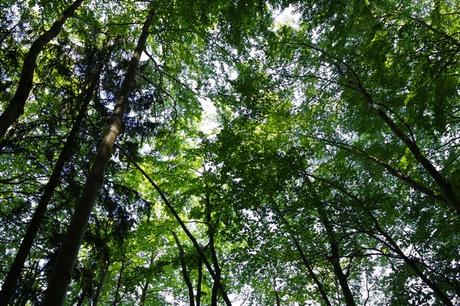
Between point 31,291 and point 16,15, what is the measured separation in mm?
4903

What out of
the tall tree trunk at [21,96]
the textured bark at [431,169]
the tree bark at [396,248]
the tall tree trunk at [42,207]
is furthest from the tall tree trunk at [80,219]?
the tree bark at [396,248]

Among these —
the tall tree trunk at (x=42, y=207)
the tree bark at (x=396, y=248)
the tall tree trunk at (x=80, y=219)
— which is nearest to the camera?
the tall tree trunk at (x=80, y=219)

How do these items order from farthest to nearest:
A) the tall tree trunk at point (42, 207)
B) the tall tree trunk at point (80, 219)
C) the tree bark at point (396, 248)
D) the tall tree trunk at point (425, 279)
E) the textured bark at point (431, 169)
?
the tree bark at point (396, 248), the tall tree trunk at point (425, 279), the textured bark at point (431, 169), the tall tree trunk at point (42, 207), the tall tree trunk at point (80, 219)

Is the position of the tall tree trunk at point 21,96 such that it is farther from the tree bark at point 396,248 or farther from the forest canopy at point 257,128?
the tree bark at point 396,248

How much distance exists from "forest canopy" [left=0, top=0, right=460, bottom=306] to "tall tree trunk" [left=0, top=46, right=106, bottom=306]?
0.10ft

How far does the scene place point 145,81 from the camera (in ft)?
27.0

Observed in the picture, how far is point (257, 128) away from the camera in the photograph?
11.1 metres

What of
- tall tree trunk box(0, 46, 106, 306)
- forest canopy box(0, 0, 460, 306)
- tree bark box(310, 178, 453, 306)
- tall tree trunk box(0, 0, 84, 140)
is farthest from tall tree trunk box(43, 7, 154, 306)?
tree bark box(310, 178, 453, 306)

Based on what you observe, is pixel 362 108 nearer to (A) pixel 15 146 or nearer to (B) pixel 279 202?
(B) pixel 279 202

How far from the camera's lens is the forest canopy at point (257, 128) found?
209 inches

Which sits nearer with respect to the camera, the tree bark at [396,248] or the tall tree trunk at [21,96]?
the tall tree trunk at [21,96]

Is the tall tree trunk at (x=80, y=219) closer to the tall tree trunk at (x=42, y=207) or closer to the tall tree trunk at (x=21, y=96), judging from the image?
the tall tree trunk at (x=42, y=207)

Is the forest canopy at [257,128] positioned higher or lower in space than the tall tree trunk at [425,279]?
higher

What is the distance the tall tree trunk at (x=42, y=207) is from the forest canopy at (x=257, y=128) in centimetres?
3
